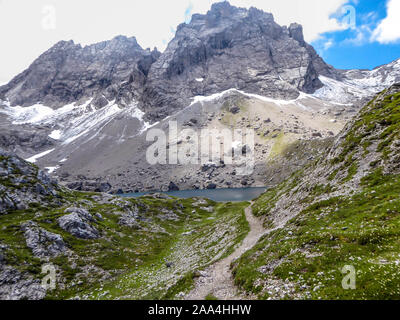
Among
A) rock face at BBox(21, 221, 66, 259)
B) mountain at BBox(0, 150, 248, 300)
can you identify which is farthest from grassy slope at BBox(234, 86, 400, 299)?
rock face at BBox(21, 221, 66, 259)

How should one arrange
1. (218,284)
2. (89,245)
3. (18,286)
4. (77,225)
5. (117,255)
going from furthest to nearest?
(77,225) → (89,245) → (117,255) → (18,286) → (218,284)

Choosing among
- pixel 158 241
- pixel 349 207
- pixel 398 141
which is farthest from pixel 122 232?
pixel 398 141

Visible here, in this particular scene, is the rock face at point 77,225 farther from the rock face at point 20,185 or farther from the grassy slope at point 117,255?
the rock face at point 20,185

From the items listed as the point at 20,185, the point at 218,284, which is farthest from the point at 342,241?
the point at 20,185

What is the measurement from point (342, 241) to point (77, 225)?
46.1 m

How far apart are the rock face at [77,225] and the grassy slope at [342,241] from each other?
3372cm

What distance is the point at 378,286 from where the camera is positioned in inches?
474

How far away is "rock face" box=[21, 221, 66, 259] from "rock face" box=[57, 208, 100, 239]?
425 centimetres

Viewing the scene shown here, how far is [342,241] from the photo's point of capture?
18234mm

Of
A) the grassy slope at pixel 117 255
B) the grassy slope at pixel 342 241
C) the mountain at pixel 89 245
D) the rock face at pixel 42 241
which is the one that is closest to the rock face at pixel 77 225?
the mountain at pixel 89 245

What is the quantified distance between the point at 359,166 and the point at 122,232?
49.1 meters

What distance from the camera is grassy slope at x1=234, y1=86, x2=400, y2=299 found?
13.7 meters

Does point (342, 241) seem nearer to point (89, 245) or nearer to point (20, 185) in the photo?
point (89, 245)
